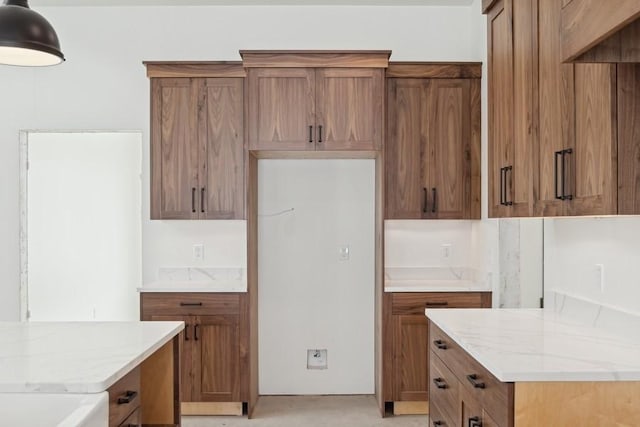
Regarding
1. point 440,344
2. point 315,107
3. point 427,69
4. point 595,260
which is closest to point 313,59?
point 315,107

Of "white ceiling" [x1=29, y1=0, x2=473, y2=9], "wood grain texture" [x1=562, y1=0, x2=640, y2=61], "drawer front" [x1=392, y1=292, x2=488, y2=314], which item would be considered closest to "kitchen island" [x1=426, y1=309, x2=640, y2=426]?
"wood grain texture" [x1=562, y1=0, x2=640, y2=61]

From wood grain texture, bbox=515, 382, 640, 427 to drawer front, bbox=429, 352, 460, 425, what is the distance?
2.01ft

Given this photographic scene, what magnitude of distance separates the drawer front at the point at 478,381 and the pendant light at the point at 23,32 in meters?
2.04

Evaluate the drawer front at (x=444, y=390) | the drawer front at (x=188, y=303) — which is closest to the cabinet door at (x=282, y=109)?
the drawer front at (x=188, y=303)

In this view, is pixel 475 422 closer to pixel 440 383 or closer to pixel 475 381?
pixel 475 381

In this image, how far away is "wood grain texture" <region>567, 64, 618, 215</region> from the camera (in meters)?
1.71

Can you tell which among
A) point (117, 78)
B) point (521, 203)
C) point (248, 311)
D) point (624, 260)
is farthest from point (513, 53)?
point (117, 78)

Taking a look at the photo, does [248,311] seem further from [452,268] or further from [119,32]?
[119,32]

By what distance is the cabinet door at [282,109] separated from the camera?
3928 millimetres

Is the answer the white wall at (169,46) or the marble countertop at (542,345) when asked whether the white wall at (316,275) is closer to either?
the white wall at (169,46)

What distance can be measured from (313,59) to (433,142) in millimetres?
1025

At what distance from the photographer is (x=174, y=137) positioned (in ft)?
Result: 13.3

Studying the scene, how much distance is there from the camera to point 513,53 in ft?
8.09

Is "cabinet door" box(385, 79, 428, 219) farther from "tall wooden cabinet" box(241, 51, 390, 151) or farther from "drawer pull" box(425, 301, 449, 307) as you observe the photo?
"drawer pull" box(425, 301, 449, 307)
